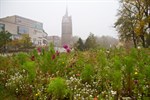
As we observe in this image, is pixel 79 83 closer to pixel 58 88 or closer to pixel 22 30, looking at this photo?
pixel 58 88

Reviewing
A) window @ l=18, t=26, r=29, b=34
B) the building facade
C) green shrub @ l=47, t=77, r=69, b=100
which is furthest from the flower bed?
window @ l=18, t=26, r=29, b=34

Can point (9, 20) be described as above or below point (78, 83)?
above

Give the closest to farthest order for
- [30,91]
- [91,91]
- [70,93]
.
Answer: [70,93] → [91,91] → [30,91]

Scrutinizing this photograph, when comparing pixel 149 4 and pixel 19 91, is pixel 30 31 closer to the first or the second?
pixel 149 4

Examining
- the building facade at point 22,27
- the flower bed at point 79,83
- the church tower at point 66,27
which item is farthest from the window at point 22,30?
the flower bed at point 79,83

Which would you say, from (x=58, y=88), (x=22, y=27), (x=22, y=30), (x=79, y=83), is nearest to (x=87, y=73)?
(x=79, y=83)

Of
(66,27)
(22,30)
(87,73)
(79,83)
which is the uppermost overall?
(66,27)

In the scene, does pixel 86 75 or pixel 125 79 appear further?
pixel 86 75

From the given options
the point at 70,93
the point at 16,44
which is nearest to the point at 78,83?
the point at 70,93

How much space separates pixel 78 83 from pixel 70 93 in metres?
0.75

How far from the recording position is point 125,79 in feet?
17.0

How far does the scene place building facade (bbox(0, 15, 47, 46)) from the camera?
232 feet

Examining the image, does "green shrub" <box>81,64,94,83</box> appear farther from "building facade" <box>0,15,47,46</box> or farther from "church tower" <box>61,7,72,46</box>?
"church tower" <box>61,7,72,46</box>

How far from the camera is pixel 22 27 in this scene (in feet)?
254
